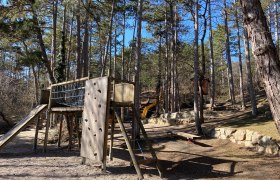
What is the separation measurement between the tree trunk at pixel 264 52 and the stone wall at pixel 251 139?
552 cm

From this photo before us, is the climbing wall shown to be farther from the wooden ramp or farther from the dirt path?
the wooden ramp

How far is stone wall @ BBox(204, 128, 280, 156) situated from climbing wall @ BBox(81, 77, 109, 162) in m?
5.22

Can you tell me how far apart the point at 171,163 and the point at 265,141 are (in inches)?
125

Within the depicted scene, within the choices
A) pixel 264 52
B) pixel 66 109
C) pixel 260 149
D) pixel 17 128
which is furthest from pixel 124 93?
pixel 264 52

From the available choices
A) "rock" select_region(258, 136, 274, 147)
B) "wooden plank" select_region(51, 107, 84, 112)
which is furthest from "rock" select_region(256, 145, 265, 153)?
"wooden plank" select_region(51, 107, 84, 112)

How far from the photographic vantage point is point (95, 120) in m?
7.11

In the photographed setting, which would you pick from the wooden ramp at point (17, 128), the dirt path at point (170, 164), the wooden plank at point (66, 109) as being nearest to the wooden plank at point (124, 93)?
the wooden plank at point (66, 109)

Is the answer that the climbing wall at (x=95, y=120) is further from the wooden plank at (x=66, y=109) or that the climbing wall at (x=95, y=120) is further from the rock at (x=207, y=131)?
the rock at (x=207, y=131)

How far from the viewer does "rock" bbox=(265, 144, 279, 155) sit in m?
8.25

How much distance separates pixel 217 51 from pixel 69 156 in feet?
91.1

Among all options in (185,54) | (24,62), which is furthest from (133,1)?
(24,62)

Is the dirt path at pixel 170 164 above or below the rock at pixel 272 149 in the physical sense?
below

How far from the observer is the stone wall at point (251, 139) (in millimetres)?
8425

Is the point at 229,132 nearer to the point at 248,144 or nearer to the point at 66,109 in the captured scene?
the point at 248,144
